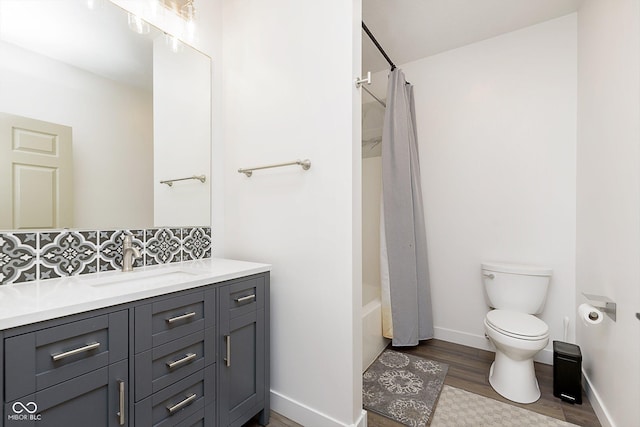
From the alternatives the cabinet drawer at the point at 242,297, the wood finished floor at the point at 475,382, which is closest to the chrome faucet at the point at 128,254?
the cabinet drawer at the point at 242,297

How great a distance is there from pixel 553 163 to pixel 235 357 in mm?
2463

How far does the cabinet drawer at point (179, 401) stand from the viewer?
965 mm

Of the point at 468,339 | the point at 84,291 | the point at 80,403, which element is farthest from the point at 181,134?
the point at 468,339

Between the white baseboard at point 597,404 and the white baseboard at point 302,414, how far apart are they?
1199mm

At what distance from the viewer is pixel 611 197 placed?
141 centimetres

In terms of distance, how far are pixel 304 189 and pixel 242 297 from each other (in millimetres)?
629

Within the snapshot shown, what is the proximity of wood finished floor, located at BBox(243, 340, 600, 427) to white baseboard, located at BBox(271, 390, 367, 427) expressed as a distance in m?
0.03

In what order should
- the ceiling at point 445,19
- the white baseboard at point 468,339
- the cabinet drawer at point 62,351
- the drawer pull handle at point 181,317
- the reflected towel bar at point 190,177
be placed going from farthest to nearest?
1. the white baseboard at point 468,339
2. the ceiling at point 445,19
3. the reflected towel bar at point 190,177
4. the drawer pull handle at point 181,317
5. the cabinet drawer at point 62,351

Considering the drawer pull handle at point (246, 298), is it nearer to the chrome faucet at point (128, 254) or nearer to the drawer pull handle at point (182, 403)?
the drawer pull handle at point (182, 403)

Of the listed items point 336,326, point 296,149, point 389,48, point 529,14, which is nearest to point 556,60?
point 529,14

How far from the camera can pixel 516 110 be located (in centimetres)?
214

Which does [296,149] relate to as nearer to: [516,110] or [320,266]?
[320,266]

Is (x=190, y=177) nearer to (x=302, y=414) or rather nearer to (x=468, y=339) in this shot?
(x=302, y=414)

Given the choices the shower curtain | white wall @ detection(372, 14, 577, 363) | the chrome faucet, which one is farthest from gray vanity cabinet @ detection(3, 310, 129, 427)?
white wall @ detection(372, 14, 577, 363)
